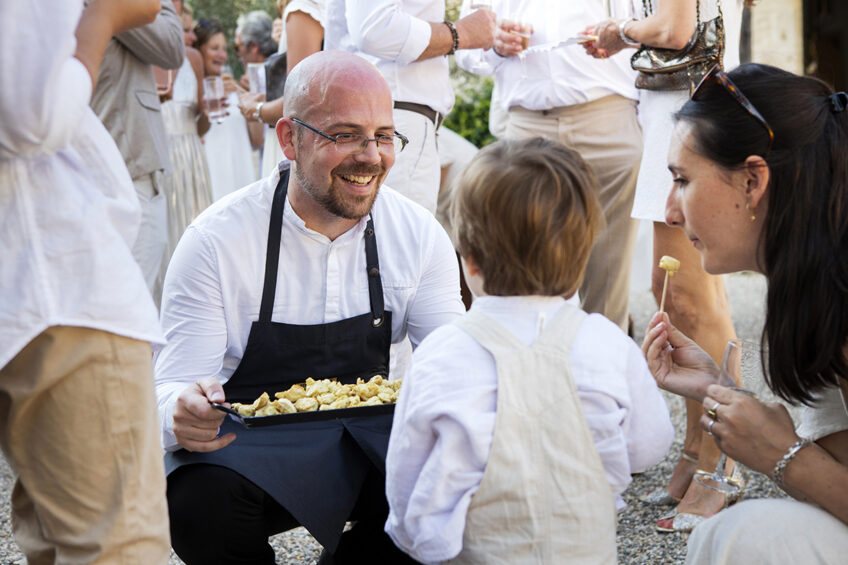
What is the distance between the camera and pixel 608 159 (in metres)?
3.73

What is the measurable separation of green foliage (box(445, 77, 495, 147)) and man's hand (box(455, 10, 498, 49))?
17.4 feet

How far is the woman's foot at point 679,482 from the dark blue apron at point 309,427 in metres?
1.23

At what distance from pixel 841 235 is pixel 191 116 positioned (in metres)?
5.08

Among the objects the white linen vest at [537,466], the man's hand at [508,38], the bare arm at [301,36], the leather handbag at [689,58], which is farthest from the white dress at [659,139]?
the white linen vest at [537,466]

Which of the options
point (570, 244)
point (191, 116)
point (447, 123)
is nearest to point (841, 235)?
point (570, 244)

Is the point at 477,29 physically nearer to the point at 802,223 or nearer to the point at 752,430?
the point at 802,223

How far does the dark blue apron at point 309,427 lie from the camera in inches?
86.7

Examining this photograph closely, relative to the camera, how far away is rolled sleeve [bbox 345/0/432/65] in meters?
3.35

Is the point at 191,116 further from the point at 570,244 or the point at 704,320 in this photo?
the point at 570,244

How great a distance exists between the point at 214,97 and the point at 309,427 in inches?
144

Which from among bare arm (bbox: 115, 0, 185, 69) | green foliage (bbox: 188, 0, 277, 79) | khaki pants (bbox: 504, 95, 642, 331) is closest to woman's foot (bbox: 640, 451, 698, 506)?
khaki pants (bbox: 504, 95, 642, 331)

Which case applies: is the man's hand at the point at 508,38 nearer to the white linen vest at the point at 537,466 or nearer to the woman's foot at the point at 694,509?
the woman's foot at the point at 694,509

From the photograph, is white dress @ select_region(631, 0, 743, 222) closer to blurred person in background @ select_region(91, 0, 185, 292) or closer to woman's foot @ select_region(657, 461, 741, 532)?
woman's foot @ select_region(657, 461, 741, 532)

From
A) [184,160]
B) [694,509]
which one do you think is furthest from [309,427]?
[184,160]
